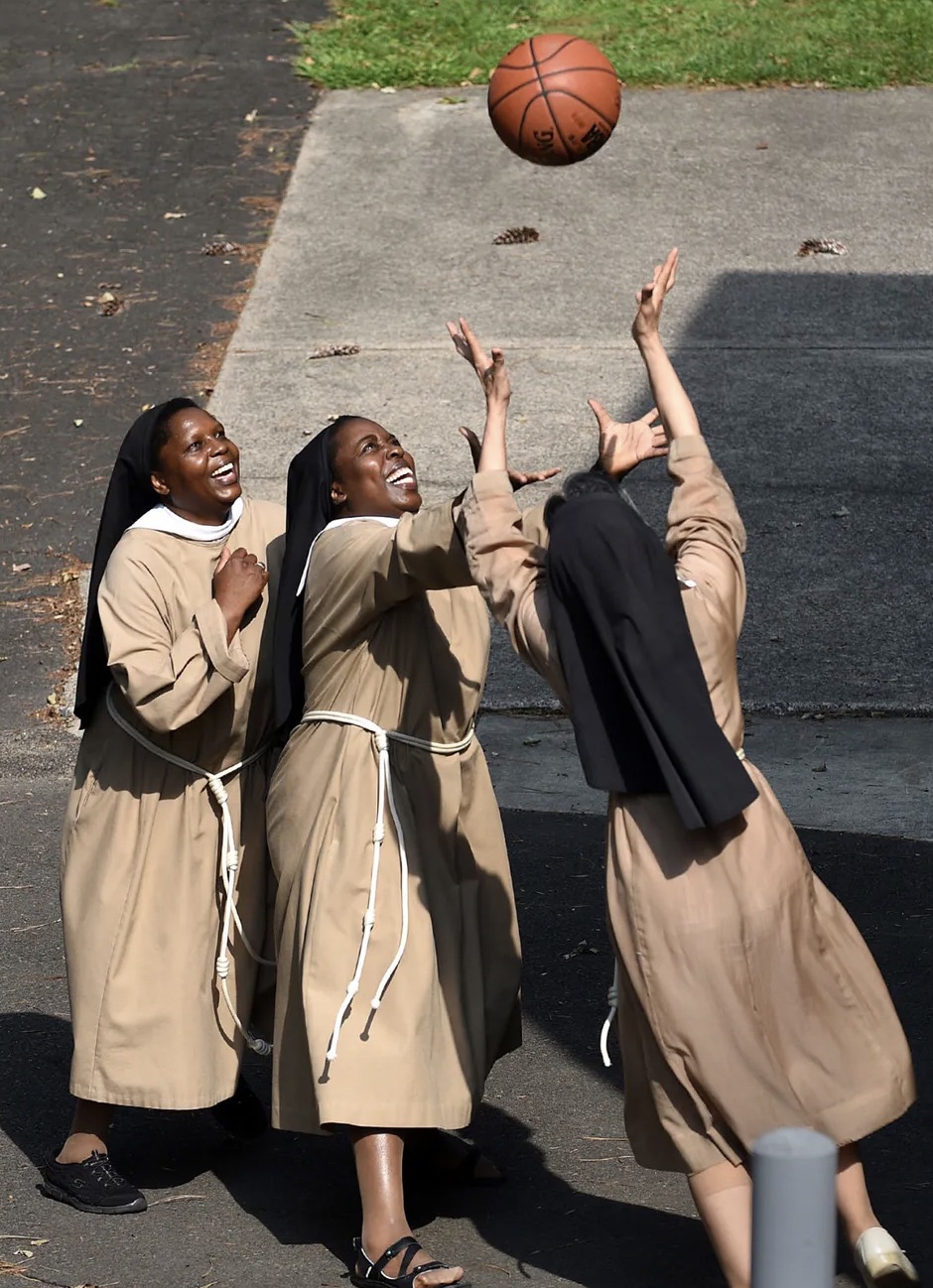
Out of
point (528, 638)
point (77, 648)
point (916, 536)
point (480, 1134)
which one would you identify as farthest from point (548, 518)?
point (916, 536)

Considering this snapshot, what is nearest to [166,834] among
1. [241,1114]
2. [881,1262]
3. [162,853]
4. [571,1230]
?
[162,853]

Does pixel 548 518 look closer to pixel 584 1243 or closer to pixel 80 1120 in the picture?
pixel 584 1243

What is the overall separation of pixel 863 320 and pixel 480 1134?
316 inches

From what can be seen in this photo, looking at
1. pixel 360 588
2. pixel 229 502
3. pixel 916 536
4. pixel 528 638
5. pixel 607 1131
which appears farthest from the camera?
pixel 916 536

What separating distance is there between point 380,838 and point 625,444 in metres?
1.12

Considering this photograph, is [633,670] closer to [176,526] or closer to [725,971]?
A: [725,971]

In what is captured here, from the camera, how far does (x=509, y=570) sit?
13.4ft

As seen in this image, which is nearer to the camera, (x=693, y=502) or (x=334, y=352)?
(x=693, y=502)

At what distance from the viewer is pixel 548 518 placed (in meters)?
4.06

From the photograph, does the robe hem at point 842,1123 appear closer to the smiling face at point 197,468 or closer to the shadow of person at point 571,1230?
the shadow of person at point 571,1230

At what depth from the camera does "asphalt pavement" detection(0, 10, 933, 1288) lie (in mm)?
4824

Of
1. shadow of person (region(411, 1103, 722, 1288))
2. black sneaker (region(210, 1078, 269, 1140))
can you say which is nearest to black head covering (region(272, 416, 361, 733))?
black sneaker (region(210, 1078, 269, 1140))

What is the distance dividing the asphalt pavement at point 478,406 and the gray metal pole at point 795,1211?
7.81 feet

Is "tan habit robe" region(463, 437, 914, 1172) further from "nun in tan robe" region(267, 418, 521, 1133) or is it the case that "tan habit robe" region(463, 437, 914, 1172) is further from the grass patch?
the grass patch
